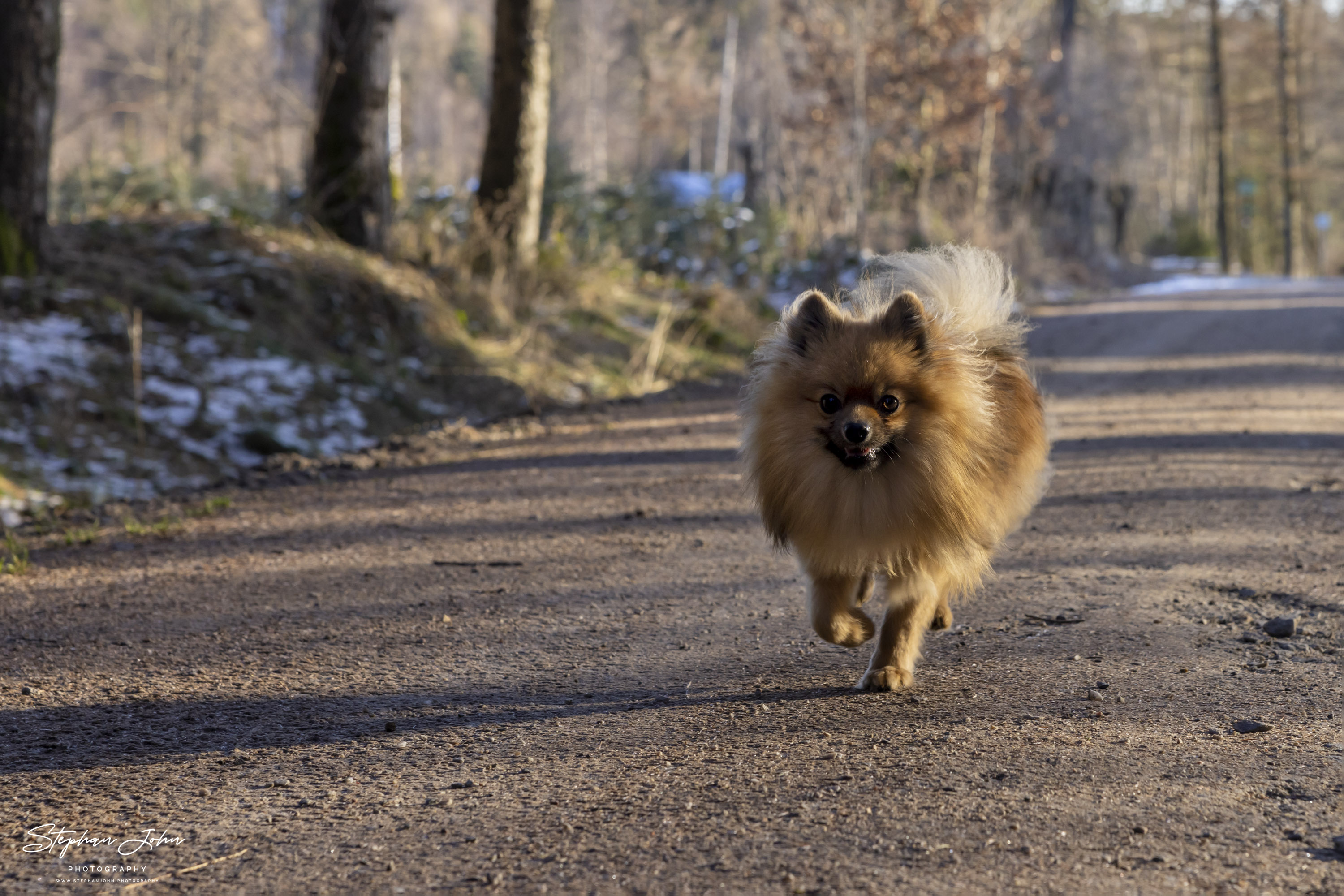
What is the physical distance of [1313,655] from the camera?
4.41m

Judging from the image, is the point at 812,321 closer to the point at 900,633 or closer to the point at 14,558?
the point at 900,633

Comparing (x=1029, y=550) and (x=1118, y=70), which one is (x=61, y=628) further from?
(x=1118, y=70)

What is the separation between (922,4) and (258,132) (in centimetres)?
1390

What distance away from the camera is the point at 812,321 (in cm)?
427

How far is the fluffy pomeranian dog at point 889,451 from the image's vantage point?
405cm

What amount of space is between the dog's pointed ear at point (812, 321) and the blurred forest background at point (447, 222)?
532 cm

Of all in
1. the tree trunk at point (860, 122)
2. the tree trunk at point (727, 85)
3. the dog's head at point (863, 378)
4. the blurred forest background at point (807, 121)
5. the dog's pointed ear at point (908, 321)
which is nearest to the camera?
the dog's head at point (863, 378)

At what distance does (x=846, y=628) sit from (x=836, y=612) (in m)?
0.08

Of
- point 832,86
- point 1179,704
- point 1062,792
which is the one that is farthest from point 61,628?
point 832,86

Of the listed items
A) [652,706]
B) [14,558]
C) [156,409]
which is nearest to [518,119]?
[156,409]

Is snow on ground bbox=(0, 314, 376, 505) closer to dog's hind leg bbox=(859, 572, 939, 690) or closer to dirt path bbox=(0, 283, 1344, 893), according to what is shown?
dirt path bbox=(0, 283, 1344, 893)

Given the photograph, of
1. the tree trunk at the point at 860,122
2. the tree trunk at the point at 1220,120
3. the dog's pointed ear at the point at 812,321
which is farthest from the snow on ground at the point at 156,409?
the tree trunk at the point at 1220,120

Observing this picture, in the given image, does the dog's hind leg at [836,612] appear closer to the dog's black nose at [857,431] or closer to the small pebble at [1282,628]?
the dog's black nose at [857,431]
